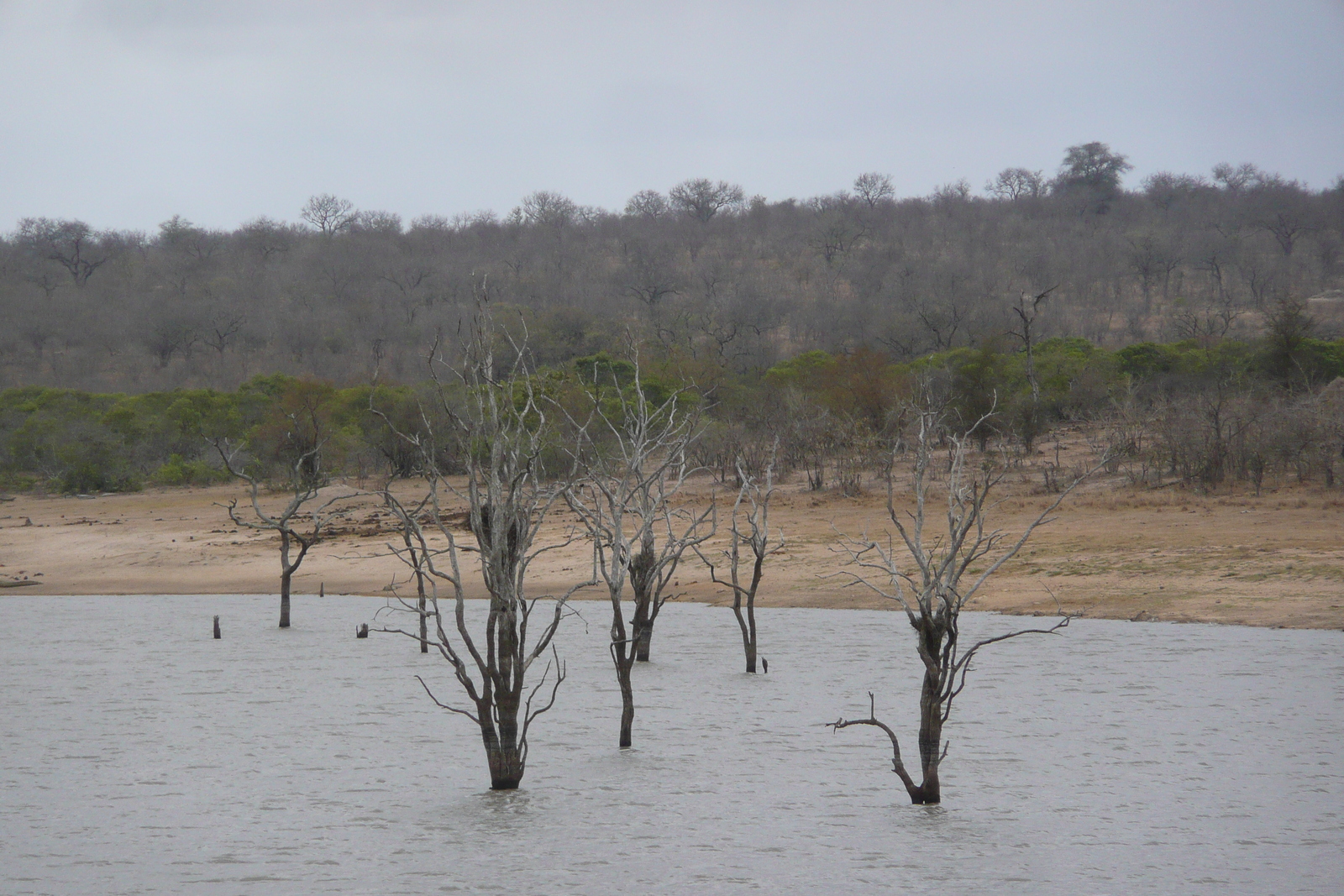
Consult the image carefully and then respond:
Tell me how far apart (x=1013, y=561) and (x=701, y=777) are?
11692 millimetres

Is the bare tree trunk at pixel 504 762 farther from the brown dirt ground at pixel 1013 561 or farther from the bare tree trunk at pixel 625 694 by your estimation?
the brown dirt ground at pixel 1013 561

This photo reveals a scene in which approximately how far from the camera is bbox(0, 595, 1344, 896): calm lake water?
732cm

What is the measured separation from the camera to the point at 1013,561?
19797 millimetres

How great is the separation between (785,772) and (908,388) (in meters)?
25.5

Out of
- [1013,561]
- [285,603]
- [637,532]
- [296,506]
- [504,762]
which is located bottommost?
[504,762]

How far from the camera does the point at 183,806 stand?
28.8ft

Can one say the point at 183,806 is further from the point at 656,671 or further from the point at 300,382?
the point at 300,382

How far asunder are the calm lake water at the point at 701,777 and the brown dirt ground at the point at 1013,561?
1.67 metres

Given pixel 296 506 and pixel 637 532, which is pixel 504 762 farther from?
pixel 296 506

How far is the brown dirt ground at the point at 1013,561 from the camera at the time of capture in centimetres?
1677

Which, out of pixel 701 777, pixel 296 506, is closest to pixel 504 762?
pixel 701 777

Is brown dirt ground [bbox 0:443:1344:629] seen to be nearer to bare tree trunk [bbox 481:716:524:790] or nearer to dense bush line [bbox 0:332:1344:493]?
dense bush line [bbox 0:332:1344:493]

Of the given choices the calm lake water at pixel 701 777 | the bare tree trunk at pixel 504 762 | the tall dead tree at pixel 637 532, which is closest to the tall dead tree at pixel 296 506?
the calm lake water at pixel 701 777

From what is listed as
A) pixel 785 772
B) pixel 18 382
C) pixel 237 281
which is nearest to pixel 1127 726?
pixel 785 772
